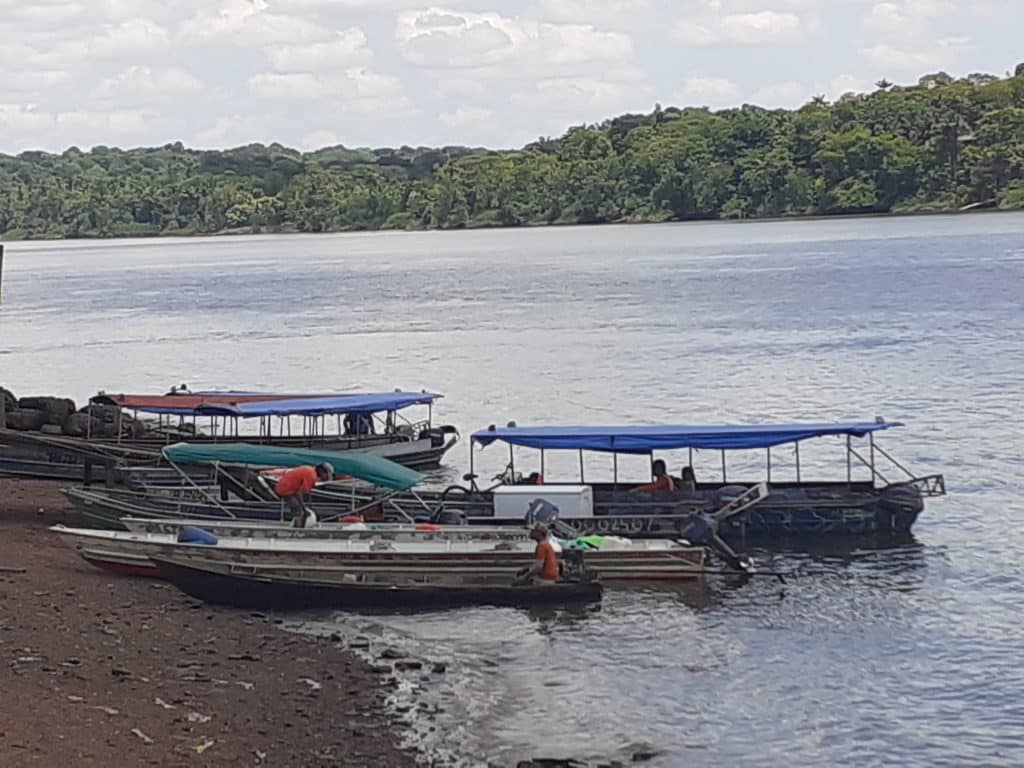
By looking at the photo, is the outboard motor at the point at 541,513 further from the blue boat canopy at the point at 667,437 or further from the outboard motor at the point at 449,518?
the blue boat canopy at the point at 667,437

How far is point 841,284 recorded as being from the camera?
11644cm

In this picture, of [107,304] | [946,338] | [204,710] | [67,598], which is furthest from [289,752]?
[107,304]

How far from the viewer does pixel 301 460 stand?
3200 centimetres

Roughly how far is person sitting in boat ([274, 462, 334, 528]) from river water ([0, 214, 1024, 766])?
2926 millimetres

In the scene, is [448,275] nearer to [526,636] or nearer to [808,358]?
[808,358]

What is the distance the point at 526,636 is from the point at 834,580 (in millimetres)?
7282

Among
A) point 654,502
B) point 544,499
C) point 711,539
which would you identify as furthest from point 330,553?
point 654,502

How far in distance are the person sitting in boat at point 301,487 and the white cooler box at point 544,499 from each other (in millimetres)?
3702

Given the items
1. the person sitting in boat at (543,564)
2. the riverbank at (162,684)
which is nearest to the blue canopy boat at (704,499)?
the person sitting in boat at (543,564)

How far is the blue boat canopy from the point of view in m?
34.6

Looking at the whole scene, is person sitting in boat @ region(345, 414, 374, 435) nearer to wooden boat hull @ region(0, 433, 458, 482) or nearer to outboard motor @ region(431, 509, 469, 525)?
wooden boat hull @ region(0, 433, 458, 482)

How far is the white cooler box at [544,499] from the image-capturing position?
3253 centimetres

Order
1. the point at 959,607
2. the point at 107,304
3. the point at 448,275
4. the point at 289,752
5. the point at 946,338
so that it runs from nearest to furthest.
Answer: the point at 289,752, the point at 959,607, the point at 946,338, the point at 107,304, the point at 448,275

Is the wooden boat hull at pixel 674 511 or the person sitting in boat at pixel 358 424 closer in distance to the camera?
the wooden boat hull at pixel 674 511
